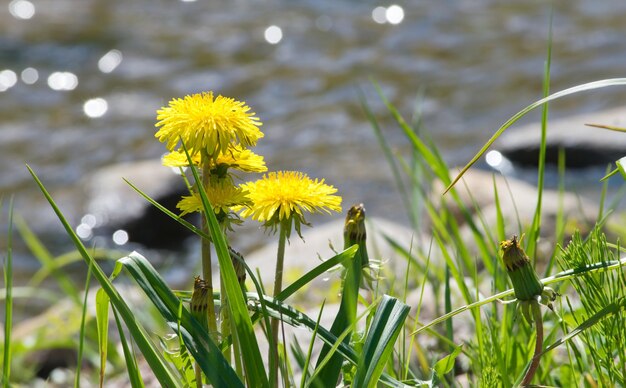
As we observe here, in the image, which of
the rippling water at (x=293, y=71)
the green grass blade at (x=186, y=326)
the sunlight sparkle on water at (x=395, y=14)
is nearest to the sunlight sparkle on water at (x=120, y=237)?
the rippling water at (x=293, y=71)

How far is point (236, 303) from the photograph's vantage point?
1.29 m

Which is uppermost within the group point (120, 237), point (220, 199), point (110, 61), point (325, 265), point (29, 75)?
point (110, 61)

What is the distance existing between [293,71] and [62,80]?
197 cm

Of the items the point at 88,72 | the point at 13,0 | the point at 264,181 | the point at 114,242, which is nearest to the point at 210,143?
the point at 264,181

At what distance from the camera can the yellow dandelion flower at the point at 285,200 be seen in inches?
52.6

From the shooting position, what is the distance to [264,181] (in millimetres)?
1386

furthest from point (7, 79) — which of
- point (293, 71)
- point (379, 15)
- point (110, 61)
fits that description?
point (379, 15)

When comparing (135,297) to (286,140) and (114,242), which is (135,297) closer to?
(114,242)

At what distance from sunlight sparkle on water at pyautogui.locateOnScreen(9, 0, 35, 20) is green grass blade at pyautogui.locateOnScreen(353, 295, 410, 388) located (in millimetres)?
8458

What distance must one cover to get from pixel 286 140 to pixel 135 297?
10.0 feet

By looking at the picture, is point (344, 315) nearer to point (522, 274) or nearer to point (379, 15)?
point (522, 274)

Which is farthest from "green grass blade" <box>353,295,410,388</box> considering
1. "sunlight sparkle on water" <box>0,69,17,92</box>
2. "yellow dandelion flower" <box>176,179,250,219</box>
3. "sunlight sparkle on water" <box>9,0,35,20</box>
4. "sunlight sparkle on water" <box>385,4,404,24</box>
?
"sunlight sparkle on water" <box>9,0,35,20</box>

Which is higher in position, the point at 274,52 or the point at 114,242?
the point at 274,52

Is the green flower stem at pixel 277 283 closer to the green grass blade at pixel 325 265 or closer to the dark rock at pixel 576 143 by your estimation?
the green grass blade at pixel 325 265
